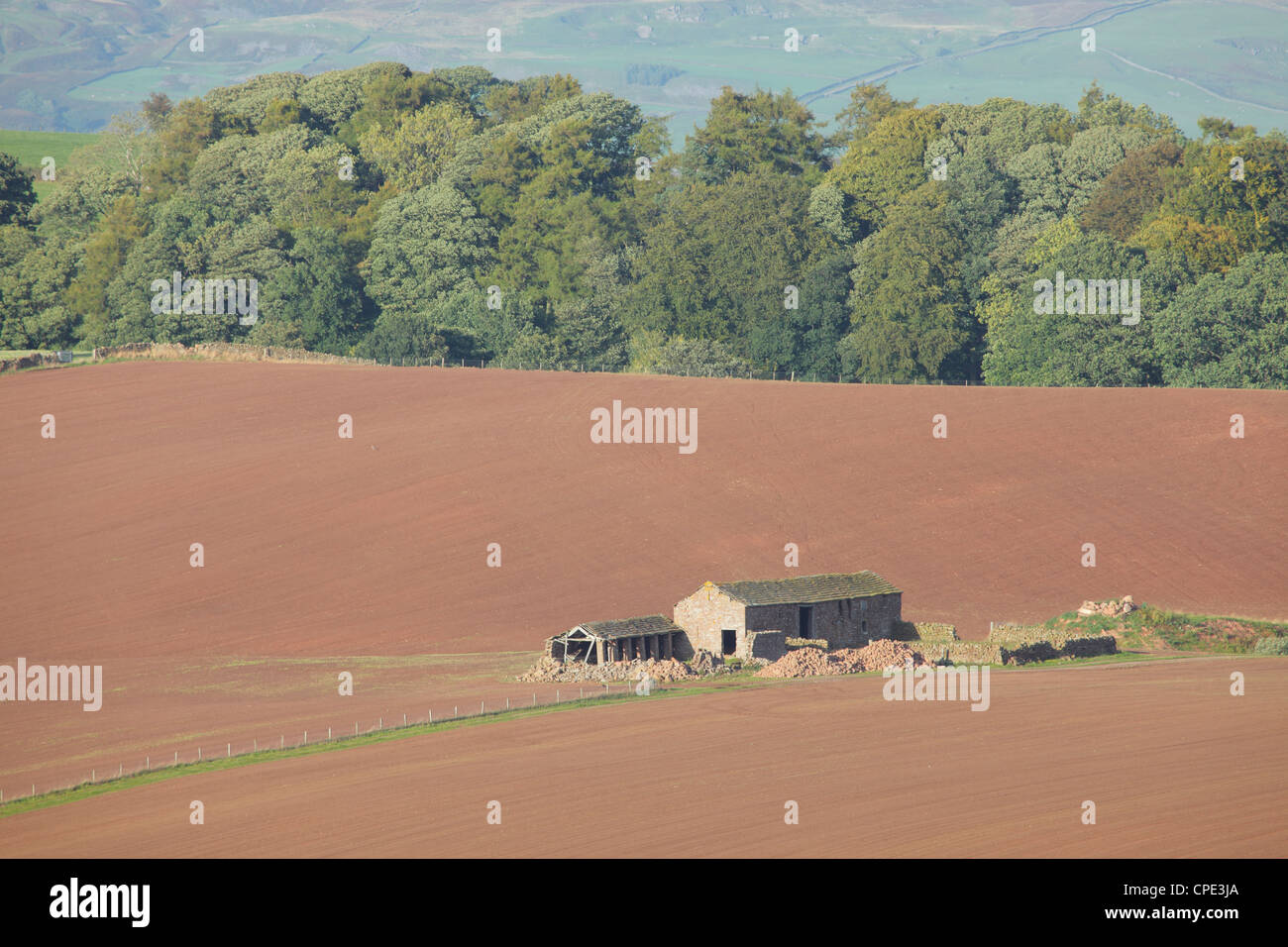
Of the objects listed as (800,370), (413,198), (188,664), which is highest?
(413,198)

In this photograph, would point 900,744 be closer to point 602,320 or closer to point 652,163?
point 602,320

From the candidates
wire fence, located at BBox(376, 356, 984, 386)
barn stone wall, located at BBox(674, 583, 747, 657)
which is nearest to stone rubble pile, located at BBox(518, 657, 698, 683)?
barn stone wall, located at BBox(674, 583, 747, 657)

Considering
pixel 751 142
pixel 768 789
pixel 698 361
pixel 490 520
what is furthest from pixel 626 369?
pixel 768 789

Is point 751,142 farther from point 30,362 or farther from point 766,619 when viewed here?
point 766,619

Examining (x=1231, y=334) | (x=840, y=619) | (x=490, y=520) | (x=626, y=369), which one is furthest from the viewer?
(x=626, y=369)

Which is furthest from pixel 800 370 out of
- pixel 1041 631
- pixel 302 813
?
pixel 302 813
